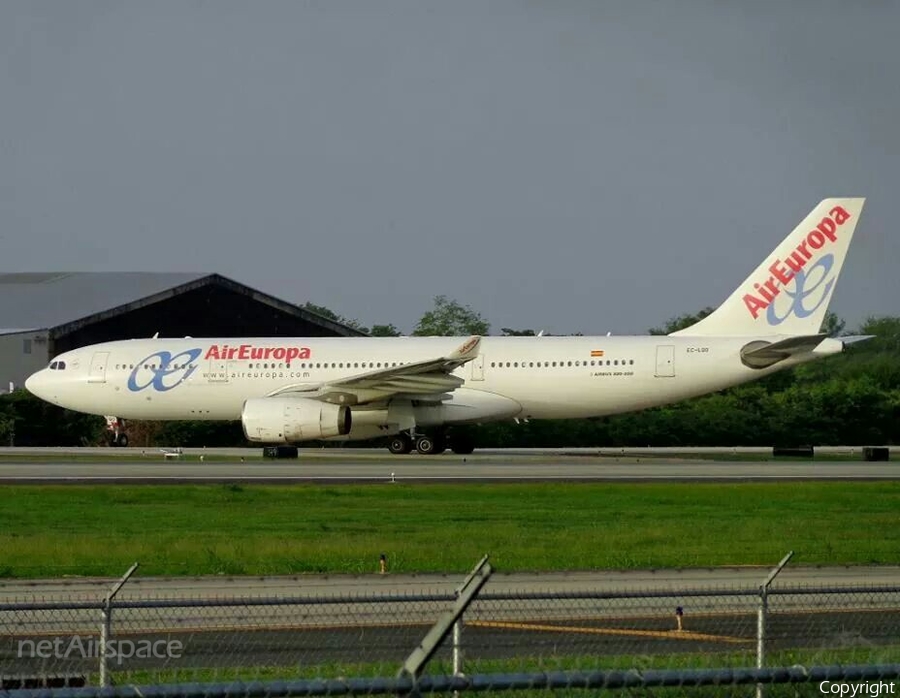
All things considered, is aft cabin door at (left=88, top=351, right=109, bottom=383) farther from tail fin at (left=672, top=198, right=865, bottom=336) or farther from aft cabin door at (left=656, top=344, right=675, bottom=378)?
tail fin at (left=672, top=198, right=865, bottom=336)

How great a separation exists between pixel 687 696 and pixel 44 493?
65.0 feet

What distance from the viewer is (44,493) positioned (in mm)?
26797

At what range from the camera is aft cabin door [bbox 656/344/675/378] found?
133ft

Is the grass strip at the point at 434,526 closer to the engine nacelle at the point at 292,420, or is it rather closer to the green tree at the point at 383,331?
the engine nacelle at the point at 292,420

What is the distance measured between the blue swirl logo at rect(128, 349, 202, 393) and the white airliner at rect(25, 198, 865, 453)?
4 centimetres

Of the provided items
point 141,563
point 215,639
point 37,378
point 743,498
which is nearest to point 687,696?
point 215,639

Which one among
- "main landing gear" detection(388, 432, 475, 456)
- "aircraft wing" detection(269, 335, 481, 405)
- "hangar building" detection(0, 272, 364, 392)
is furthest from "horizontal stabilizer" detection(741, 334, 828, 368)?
"hangar building" detection(0, 272, 364, 392)

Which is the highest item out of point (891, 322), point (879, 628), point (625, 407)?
point (891, 322)

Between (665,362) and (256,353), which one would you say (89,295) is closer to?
(256,353)

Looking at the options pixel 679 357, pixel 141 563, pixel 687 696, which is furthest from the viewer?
pixel 679 357

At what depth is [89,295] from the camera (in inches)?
2571

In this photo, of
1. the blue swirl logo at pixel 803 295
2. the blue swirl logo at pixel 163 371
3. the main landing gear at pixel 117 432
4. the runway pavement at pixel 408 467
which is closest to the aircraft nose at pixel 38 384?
the runway pavement at pixel 408 467

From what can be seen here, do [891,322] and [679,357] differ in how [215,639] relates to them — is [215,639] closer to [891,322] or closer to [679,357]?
[679,357]

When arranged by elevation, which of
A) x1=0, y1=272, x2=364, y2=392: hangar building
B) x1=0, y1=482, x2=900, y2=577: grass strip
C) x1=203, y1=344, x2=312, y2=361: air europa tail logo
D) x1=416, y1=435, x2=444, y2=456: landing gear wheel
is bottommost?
x1=0, y1=482, x2=900, y2=577: grass strip
